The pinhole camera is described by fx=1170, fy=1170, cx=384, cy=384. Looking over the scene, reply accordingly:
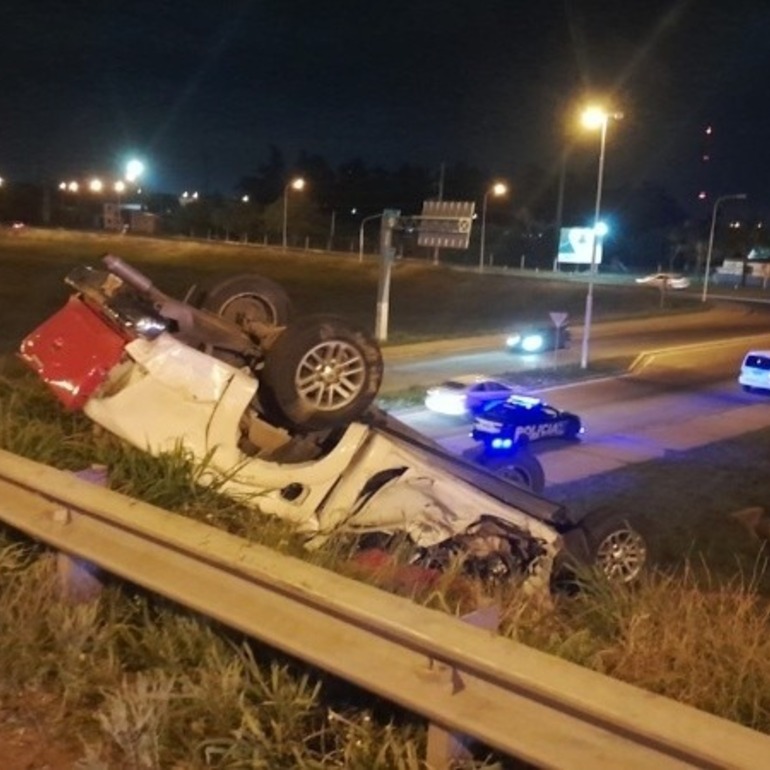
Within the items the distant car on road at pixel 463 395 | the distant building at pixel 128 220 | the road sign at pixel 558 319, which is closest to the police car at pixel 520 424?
the distant car on road at pixel 463 395

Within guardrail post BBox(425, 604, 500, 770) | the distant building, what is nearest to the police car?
guardrail post BBox(425, 604, 500, 770)

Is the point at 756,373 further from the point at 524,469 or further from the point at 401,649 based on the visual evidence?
the point at 401,649

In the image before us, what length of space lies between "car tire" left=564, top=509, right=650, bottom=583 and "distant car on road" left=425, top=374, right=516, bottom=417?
19.4 m

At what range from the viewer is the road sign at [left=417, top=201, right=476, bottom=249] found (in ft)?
127

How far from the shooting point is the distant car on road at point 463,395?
2641 cm

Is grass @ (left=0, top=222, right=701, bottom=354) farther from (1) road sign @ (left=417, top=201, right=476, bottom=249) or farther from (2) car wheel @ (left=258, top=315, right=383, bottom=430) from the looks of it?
(2) car wheel @ (left=258, top=315, right=383, bottom=430)

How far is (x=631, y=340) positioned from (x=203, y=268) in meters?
37.8

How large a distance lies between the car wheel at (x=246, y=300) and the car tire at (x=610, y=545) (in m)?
1.91

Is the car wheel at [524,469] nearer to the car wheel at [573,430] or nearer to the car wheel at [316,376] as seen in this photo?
A: the car wheel at [316,376]

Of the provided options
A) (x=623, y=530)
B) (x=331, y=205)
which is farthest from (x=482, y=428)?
(x=331, y=205)

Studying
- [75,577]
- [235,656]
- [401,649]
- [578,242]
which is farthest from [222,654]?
[578,242]

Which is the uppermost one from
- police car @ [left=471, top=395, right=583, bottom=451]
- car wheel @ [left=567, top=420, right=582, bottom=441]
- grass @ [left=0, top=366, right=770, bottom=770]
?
grass @ [left=0, top=366, right=770, bottom=770]

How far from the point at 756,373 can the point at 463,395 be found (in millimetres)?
12821

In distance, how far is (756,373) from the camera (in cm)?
3538
